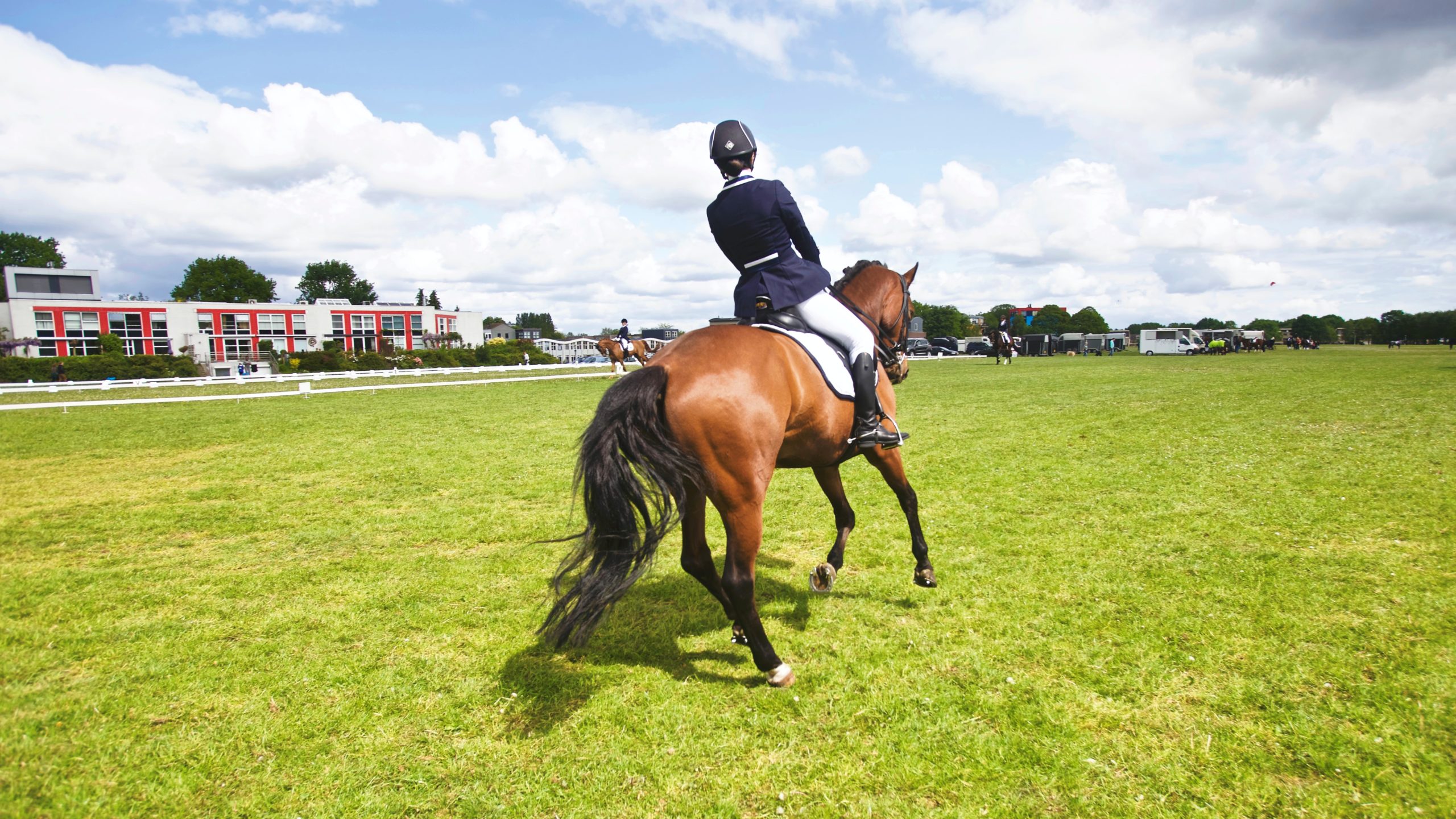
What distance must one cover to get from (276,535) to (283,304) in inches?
3635

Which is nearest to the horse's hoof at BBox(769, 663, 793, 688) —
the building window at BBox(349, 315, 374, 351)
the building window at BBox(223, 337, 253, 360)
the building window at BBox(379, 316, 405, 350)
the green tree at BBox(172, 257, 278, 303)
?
the building window at BBox(223, 337, 253, 360)

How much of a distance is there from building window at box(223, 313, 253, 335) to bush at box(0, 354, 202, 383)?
136ft

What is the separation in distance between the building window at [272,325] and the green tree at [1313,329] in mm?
154348

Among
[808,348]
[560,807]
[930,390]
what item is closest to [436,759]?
[560,807]

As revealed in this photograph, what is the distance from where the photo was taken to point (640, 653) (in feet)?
15.5

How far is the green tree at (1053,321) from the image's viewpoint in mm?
141125

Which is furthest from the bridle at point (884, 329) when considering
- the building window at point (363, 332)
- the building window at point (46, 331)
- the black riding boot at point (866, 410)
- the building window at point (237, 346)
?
the building window at point (363, 332)

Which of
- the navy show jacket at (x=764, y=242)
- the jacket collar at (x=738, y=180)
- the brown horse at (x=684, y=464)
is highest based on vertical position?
the jacket collar at (x=738, y=180)

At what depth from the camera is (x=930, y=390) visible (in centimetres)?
2481

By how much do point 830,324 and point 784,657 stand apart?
97.9 inches

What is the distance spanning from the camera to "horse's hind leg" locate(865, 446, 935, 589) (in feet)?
18.2

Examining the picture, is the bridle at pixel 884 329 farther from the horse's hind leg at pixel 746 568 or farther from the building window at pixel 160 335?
the building window at pixel 160 335

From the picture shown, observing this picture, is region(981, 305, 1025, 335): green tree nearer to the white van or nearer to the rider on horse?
the white van

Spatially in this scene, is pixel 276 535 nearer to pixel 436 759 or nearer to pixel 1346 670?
pixel 436 759
